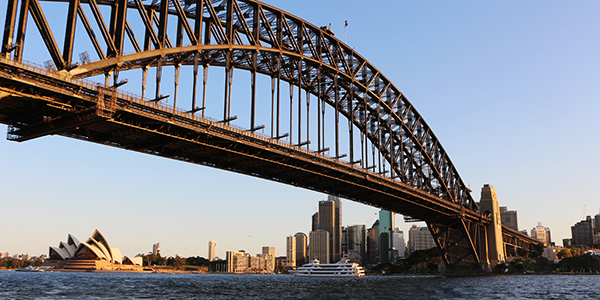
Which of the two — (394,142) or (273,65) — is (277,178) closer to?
(273,65)

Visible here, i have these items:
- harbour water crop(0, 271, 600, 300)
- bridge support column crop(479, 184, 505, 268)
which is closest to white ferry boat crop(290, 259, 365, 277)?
bridge support column crop(479, 184, 505, 268)

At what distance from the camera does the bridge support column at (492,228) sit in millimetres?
110750

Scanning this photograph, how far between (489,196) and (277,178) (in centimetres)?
7212

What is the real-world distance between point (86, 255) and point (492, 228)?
5464 inches

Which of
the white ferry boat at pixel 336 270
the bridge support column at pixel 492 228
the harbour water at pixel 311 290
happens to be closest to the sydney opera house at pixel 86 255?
the white ferry boat at pixel 336 270

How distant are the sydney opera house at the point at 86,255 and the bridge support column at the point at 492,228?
128 m

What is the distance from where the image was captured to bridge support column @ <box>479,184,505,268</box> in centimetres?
11075

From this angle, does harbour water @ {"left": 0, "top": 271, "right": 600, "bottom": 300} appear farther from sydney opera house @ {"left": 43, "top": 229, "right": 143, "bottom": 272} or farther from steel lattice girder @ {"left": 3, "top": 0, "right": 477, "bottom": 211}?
sydney opera house @ {"left": 43, "top": 229, "right": 143, "bottom": 272}

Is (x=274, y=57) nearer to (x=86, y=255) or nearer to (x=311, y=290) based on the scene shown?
(x=311, y=290)

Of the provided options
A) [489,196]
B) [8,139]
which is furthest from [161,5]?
[489,196]

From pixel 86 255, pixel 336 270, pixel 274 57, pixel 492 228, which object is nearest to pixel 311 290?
pixel 274 57

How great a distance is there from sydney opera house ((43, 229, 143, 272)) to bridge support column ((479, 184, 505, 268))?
127956mm

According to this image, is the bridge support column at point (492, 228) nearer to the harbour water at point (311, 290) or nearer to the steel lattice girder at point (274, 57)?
the steel lattice girder at point (274, 57)

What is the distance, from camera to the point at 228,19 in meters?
50.8
